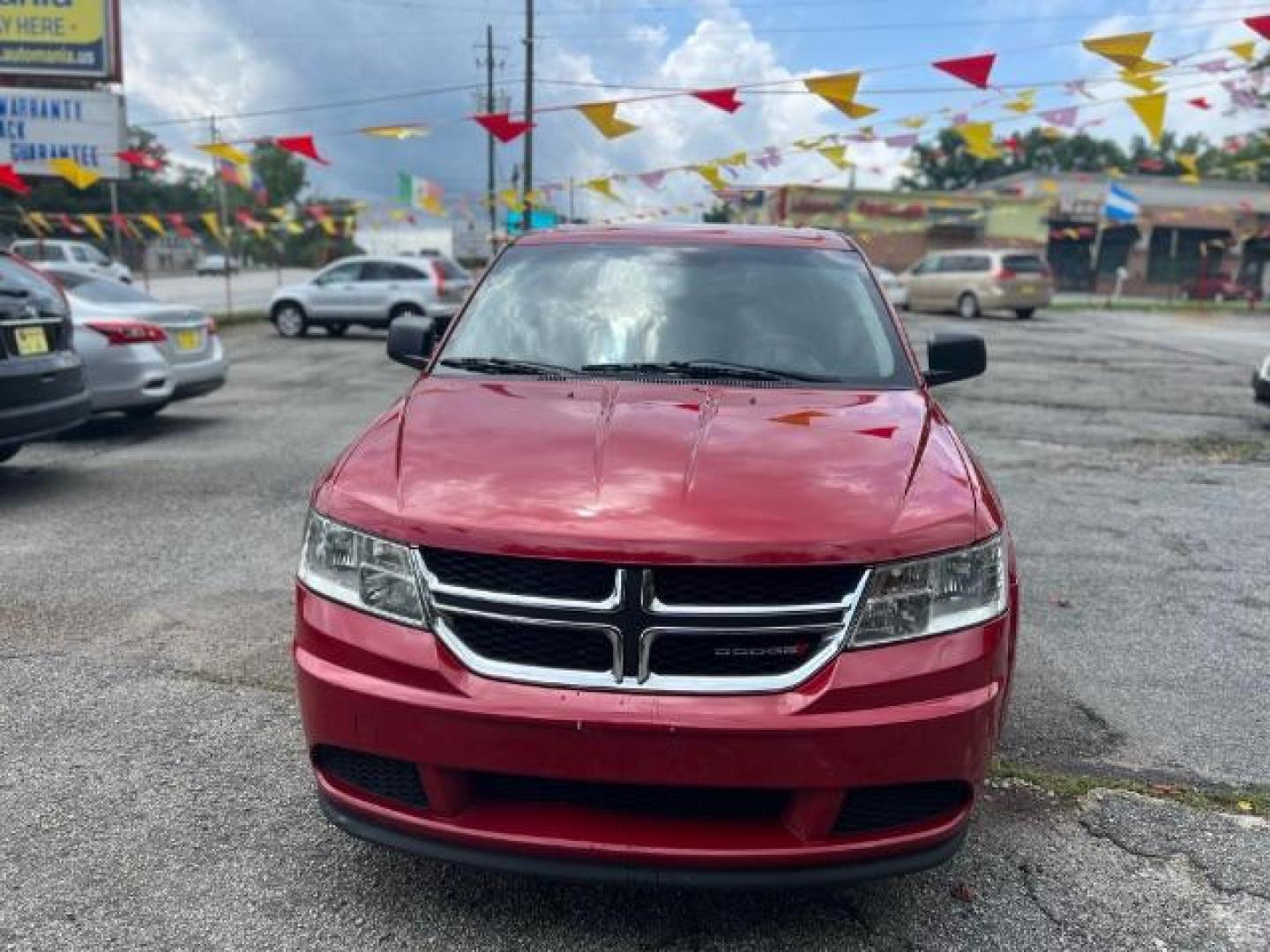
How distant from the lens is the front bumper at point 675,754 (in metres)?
2.13

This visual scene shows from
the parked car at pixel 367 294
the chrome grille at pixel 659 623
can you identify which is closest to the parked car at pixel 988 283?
the parked car at pixel 367 294

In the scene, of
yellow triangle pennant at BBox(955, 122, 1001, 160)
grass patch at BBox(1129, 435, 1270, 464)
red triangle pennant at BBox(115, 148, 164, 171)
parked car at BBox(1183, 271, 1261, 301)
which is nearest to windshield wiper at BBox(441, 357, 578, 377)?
grass patch at BBox(1129, 435, 1270, 464)

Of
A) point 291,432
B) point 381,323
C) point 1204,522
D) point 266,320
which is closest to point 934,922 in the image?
point 1204,522

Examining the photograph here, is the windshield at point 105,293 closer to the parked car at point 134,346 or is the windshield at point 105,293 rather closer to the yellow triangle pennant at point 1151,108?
the parked car at point 134,346

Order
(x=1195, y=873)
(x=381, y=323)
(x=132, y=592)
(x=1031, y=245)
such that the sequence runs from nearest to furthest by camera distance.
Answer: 1. (x=1195, y=873)
2. (x=132, y=592)
3. (x=381, y=323)
4. (x=1031, y=245)

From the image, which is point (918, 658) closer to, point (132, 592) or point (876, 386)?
point (876, 386)

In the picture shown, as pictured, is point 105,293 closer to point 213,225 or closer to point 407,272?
point 407,272

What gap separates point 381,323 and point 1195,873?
1862 cm

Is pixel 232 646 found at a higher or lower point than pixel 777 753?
lower

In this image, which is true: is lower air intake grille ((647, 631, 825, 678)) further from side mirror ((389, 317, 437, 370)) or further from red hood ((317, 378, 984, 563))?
side mirror ((389, 317, 437, 370))

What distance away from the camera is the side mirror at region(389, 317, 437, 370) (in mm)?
4137

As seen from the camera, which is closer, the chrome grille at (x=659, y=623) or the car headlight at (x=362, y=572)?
the chrome grille at (x=659, y=623)

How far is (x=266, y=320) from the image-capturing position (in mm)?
23109

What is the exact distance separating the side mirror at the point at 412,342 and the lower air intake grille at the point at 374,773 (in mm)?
2023
